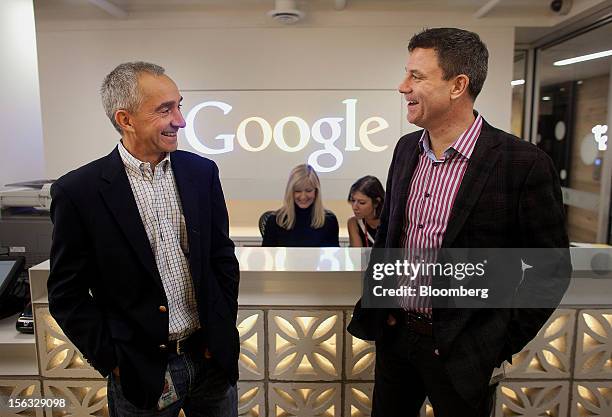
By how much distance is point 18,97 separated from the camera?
291 centimetres

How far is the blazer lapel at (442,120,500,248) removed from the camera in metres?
1.17

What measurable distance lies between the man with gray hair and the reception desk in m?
0.47

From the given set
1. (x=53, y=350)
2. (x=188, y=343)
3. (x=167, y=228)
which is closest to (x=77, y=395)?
(x=53, y=350)

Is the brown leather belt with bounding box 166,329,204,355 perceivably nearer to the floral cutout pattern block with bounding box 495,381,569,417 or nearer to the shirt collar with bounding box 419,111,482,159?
the shirt collar with bounding box 419,111,482,159

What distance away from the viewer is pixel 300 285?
1828 millimetres

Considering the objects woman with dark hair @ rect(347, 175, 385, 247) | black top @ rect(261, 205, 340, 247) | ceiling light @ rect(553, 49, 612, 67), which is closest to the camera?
woman with dark hair @ rect(347, 175, 385, 247)

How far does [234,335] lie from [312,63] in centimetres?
365

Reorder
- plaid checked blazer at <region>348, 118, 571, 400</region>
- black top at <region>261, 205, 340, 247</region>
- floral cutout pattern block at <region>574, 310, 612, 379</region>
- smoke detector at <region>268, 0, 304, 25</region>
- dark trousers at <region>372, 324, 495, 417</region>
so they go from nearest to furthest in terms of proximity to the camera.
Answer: plaid checked blazer at <region>348, 118, 571, 400</region>, dark trousers at <region>372, 324, 495, 417</region>, floral cutout pattern block at <region>574, 310, 612, 379</region>, black top at <region>261, 205, 340, 247</region>, smoke detector at <region>268, 0, 304, 25</region>

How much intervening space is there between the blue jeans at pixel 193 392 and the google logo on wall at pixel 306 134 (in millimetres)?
3319

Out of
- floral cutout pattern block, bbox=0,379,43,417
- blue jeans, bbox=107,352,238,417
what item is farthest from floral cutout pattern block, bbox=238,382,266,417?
floral cutout pattern block, bbox=0,379,43,417

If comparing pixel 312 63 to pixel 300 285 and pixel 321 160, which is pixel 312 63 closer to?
pixel 321 160

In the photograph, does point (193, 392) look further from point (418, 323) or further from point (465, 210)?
point (465, 210)

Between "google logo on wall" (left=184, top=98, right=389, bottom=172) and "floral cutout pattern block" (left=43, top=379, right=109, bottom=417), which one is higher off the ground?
"google logo on wall" (left=184, top=98, right=389, bottom=172)

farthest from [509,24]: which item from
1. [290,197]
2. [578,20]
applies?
[290,197]
